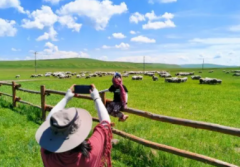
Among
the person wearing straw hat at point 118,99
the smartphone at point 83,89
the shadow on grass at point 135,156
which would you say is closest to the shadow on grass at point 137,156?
the shadow on grass at point 135,156

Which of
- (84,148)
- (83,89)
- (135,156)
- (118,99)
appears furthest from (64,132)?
(135,156)

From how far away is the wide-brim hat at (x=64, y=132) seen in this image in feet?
6.60

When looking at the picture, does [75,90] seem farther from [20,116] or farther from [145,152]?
[20,116]

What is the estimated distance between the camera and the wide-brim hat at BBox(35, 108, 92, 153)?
201cm

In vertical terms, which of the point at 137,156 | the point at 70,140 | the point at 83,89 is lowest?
the point at 137,156

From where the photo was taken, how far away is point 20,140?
6.62 m

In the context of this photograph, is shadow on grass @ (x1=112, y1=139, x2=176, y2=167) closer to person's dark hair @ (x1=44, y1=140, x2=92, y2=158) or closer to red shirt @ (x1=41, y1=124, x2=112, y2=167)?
red shirt @ (x1=41, y1=124, x2=112, y2=167)

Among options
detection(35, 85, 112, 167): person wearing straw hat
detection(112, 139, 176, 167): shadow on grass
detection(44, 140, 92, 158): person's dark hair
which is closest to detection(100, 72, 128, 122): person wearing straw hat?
detection(112, 139, 176, 167): shadow on grass

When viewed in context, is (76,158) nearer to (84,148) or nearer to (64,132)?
(84,148)

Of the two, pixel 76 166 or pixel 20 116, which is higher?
pixel 76 166

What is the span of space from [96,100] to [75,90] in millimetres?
376

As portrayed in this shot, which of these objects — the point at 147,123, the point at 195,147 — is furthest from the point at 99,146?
the point at 147,123

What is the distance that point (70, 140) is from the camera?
6.75ft

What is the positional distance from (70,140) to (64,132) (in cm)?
9
